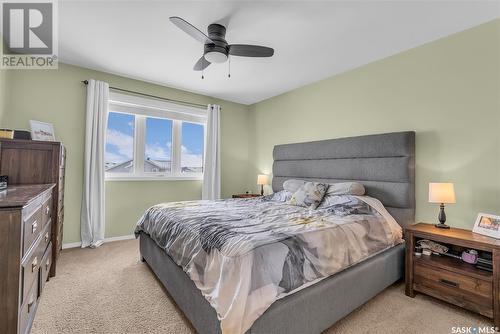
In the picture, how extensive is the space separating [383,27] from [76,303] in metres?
3.93

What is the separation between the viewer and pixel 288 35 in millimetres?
2582

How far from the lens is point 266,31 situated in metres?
2.52

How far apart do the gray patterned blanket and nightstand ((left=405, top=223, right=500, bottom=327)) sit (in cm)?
28

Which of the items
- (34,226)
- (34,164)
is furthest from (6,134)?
(34,226)

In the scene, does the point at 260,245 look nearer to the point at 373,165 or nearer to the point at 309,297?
the point at 309,297

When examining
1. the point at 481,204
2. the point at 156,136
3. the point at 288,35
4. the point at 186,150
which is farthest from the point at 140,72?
the point at 481,204

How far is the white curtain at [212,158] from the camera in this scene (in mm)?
4570

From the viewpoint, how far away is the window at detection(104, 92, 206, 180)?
3.91 m

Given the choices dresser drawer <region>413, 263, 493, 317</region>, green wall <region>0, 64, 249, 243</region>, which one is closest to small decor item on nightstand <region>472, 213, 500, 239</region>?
dresser drawer <region>413, 263, 493, 317</region>

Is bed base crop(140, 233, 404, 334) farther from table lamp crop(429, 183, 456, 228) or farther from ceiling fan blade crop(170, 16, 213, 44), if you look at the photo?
ceiling fan blade crop(170, 16, 213, 44)

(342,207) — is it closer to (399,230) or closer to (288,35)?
(399,230)

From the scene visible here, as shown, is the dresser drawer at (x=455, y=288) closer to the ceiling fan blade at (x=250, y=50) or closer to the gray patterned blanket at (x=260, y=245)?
the gray patterned blanket at (x=260, y=245)

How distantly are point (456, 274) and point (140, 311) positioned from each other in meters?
2.70

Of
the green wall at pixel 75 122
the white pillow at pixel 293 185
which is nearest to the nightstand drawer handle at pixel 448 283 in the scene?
the white pillow at pixel 293 185
